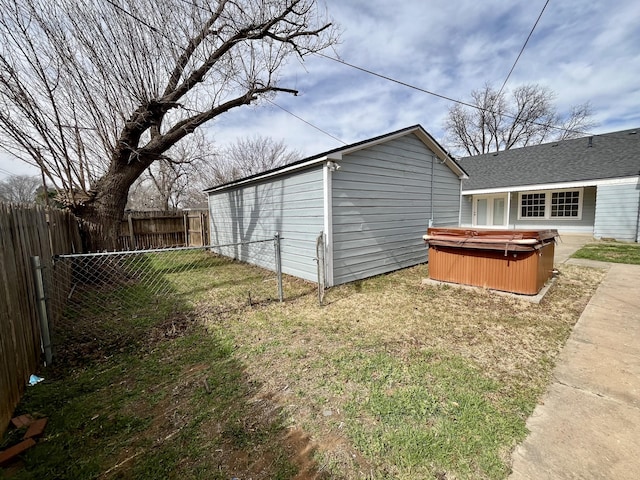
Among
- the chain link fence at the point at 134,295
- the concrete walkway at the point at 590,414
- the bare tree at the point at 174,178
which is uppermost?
the bare tree at the point at 174,178

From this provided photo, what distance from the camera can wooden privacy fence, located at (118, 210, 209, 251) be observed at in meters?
11.1

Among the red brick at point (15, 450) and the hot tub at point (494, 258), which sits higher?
the hot tub at point (494, 258)

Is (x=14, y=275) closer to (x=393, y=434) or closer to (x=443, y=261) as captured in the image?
(x=393, y=434)

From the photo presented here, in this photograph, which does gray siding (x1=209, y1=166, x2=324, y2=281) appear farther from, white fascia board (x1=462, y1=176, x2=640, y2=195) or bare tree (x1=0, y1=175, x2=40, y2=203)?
bare tree (x1=0, y1=175, x2=40, y2=203)

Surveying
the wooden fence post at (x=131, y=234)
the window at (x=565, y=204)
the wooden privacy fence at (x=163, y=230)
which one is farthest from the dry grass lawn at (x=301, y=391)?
the window at (x=565, y=204)

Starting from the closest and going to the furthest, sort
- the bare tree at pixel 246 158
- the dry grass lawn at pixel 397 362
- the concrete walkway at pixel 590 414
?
the concrete walkway at pixel 590 414 → the dry grass lawn at pixel 397 362 → the bare tree at pixel 246 158

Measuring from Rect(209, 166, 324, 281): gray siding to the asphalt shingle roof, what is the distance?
12.4 meters

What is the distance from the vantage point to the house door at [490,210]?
15016 mm

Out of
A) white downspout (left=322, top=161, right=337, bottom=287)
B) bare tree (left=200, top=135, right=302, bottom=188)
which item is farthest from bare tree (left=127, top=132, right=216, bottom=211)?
white downspout (left=322, top=161, right=337, bottom=287)

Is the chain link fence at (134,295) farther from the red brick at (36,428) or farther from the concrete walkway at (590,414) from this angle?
the concrete walkway at (590,414)

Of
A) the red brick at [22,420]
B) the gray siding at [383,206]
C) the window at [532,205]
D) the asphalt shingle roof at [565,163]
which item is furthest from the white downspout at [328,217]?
the window at [532,205]

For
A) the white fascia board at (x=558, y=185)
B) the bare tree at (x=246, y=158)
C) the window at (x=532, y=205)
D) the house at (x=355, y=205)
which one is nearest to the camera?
the house at (x=355, y=205)

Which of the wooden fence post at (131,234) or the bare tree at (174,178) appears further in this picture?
the bare tree at (174,178)

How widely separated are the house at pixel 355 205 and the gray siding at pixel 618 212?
281 inches
